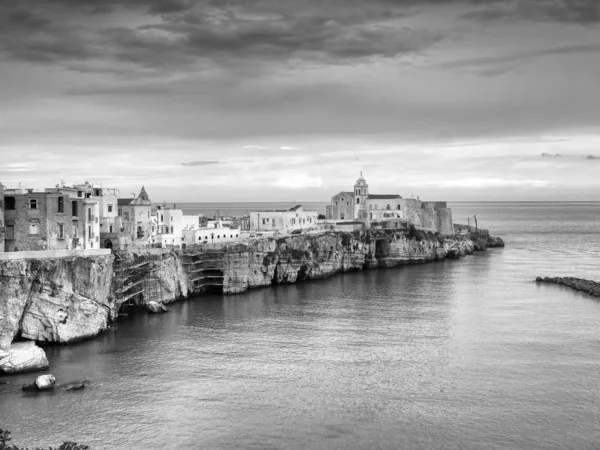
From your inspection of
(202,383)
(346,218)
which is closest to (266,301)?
(202,383)

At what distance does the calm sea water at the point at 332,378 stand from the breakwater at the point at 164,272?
9.80 ft

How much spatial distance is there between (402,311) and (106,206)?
128 feet

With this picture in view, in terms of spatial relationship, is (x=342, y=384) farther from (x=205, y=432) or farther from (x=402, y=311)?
(x=402, y=311)

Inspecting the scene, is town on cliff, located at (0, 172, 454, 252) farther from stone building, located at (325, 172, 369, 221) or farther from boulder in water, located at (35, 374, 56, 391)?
boulder in water, located at (35, 374, 56, 391)

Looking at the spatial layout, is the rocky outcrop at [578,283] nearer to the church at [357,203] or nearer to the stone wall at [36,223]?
the church at [357,203]

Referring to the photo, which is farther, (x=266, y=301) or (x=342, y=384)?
(x=266, y=301)

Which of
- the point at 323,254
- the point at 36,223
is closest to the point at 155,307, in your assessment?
the point at 36,223

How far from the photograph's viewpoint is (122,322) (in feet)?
223

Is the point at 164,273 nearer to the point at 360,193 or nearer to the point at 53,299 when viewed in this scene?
the point at 53,299

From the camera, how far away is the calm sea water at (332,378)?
38594mm

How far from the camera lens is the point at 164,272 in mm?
77938

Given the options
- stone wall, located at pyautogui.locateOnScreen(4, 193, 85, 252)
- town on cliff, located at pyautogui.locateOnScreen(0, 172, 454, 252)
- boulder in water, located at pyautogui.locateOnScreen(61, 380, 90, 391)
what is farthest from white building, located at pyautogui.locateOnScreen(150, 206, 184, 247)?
boulder in water, located at pyautogui.locateOnScreen(61, 380, 90, 391)

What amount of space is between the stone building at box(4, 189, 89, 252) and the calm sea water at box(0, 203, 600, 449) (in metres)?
11.7

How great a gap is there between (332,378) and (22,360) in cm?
2384
